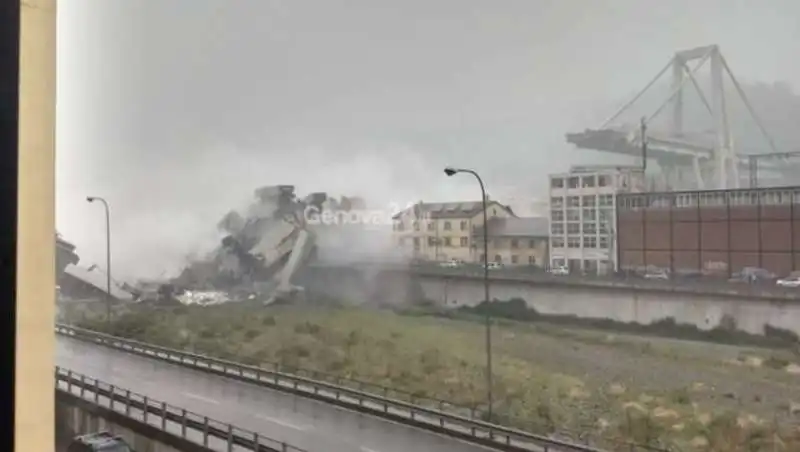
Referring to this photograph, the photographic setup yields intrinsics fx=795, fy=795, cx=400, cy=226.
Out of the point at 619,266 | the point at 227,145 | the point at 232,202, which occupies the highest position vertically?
the point at 227,145

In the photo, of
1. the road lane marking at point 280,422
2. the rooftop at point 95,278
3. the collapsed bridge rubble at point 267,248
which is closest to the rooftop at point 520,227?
the collapsed bridge rubble at point 267,248

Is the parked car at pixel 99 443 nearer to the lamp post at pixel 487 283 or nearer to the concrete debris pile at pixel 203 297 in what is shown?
the concrete debris pile at pixel 203 297

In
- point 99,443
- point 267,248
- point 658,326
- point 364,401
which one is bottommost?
point 99,443

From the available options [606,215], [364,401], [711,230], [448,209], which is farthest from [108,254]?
[711,230]

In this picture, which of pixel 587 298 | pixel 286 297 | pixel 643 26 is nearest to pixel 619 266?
pixel 587 298

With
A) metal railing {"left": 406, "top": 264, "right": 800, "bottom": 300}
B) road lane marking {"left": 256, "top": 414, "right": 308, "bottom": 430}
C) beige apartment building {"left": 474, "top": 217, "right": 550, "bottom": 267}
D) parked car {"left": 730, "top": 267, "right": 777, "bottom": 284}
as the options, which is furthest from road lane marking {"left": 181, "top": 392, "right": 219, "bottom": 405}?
parked car {"left": 730, "top": 267, "right": 777, "bottom": 284}

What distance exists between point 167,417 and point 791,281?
1.06 m

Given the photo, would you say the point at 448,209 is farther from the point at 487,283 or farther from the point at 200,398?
the point at 200,398

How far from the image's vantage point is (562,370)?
1040 mm

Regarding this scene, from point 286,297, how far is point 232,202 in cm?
20

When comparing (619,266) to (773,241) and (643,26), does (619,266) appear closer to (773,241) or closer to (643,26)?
(773,241)

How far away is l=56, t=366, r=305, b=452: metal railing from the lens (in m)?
1.33

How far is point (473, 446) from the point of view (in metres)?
1.11

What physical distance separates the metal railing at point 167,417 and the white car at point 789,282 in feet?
2.45
